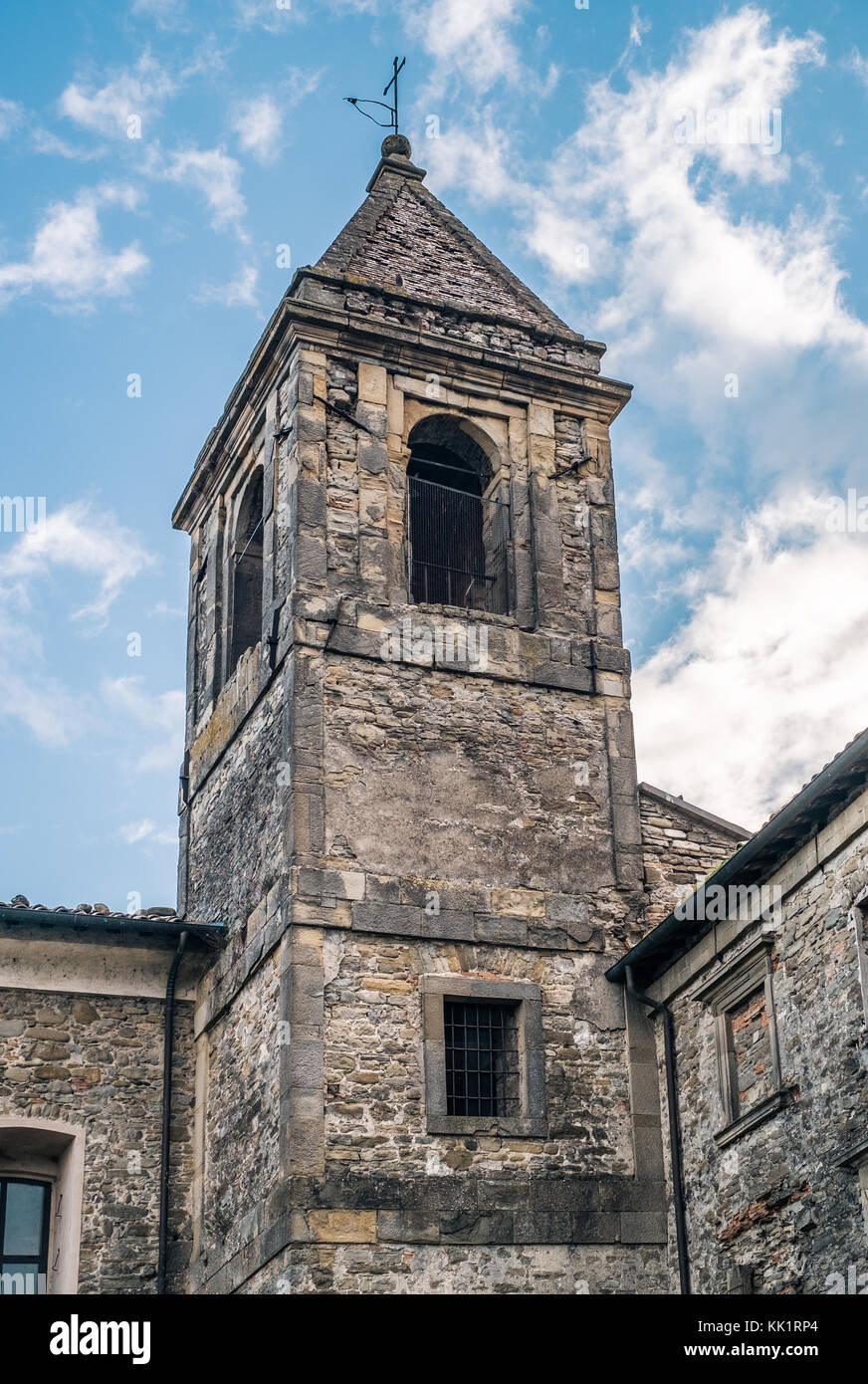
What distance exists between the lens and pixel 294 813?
1645 cm

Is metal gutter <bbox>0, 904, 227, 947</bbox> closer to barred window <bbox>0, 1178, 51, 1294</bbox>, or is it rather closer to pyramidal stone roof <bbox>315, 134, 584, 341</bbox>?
barred window <bbox>0, 1178, 51, 1294</bbox>

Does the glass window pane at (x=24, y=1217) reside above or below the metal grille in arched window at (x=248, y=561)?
below

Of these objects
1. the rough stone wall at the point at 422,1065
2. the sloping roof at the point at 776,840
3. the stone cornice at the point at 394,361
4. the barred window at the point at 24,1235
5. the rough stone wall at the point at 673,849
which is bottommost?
the barred window at the point at 24,1235

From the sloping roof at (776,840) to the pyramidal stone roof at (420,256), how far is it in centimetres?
769

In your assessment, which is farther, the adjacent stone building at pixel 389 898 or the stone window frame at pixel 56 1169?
the stone window frame at pixel 56 1169

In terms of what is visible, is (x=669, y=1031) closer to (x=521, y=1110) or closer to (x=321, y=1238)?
(x=521, y=1110)

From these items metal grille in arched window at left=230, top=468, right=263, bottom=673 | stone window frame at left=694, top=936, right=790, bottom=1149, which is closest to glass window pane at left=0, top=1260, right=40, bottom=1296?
stone window frame at left=694, top=936, right=790, bottom=1149

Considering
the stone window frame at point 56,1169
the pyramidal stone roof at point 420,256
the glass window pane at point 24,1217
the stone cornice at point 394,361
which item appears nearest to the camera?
the stone window frame at point 56,1169

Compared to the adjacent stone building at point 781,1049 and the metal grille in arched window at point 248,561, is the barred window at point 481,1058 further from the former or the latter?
the metal grille in arched window at point 248,561

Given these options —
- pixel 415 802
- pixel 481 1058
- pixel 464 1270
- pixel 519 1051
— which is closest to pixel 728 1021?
pixel 519 1051

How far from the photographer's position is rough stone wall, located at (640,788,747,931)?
17.7m

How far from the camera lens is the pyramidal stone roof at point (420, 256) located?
20.1 metres

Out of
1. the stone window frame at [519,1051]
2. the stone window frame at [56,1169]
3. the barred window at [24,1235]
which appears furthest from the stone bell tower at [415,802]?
the barred window at [24,1235]
